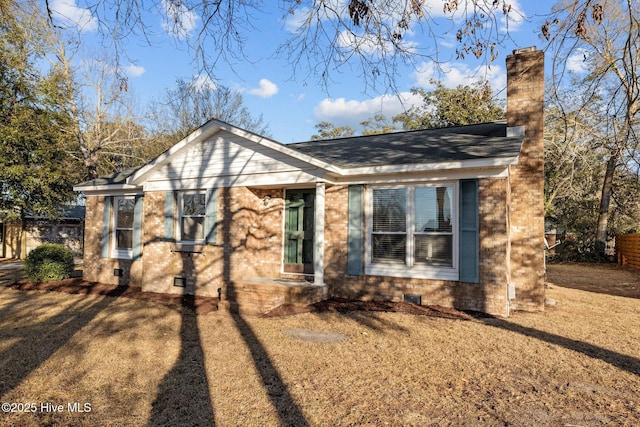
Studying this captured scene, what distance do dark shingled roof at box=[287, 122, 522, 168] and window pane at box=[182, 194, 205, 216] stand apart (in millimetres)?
3094

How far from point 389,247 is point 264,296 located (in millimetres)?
2859

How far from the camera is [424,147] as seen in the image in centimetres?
937

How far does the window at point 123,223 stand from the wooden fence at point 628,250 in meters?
20.0

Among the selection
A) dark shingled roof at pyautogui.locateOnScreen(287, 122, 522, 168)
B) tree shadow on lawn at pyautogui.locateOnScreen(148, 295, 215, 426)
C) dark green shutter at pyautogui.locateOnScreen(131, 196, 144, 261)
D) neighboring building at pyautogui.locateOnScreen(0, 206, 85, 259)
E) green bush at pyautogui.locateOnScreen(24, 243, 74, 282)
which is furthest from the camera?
neighboring building at pyautogui.locateOnScreen(0, 206, 85, 259)

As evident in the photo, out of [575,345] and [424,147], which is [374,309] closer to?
[575,345]

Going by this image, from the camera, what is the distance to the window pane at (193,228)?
10328mm

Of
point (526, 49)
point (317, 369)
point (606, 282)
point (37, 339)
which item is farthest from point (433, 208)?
point (606, 282)

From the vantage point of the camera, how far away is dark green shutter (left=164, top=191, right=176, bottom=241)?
33.8 feet

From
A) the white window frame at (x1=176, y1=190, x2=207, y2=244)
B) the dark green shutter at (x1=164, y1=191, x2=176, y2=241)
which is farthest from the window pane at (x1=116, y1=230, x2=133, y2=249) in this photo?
the white window frame at (x1=176, y1=190, x2=207, y2=244)

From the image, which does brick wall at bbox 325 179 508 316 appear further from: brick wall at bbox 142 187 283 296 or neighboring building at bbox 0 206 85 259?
neighboring building at bbox 0 206 85 259

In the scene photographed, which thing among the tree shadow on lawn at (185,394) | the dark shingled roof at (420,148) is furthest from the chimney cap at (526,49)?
the tree shadow on lawn at (185,394)

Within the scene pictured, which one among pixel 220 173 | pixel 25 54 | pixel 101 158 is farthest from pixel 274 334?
pixel 101 158

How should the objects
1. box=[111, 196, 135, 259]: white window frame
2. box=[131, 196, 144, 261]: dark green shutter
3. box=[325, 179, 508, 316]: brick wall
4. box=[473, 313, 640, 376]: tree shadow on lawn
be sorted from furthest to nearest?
box=[111, 196, 135, 259]: white window frame < box=[131, 196, 144, 261]: dark green shutter < box=[325, 179, 508, 316]: brick wall < box=[473, 313, 640, 376]: tree shadow on lawn

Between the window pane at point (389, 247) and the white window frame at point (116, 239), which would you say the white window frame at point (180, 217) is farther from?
the window pane at point (389, 247)
